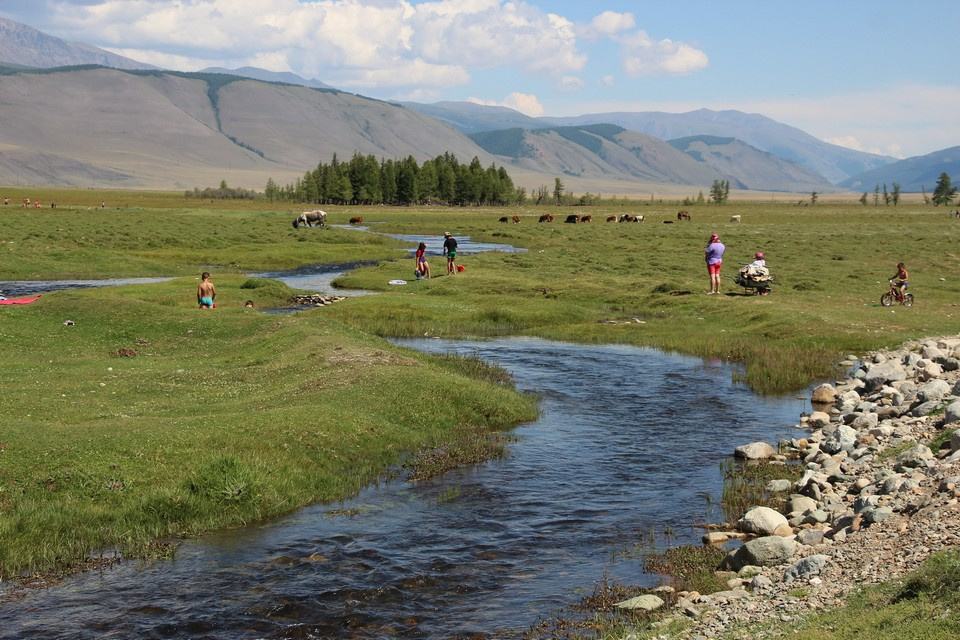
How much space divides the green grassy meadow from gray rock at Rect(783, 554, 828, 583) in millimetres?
9576

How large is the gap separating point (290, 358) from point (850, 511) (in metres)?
18.3

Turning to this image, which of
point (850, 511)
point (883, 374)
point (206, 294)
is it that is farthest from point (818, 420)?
point (206, 294)

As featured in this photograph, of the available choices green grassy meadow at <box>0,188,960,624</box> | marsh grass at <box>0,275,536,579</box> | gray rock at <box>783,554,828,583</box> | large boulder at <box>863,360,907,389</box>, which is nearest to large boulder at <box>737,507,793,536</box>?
gray rock at <box>783,554,828,583</box>

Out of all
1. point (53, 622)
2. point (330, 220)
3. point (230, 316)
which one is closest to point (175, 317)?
point (230, 316)

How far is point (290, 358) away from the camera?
29.1 metres

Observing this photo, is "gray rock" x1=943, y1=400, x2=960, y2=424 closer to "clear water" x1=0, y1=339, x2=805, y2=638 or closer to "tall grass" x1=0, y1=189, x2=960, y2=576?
"clear water" x1=0, y1=339, x2=805, y2=638

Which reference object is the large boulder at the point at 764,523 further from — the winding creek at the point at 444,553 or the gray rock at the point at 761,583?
the gray rock at the point at 761,583

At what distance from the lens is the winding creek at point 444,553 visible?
1335 centimetres

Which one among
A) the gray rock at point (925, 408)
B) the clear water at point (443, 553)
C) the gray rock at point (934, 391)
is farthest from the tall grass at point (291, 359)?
the gray rock at point (925, 408)

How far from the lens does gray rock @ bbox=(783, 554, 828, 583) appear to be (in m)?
13.2

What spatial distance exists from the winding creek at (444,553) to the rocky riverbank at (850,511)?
1.57 m

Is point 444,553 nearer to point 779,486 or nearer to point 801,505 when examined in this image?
point 801,505

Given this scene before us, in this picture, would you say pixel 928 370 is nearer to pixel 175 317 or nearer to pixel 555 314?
pixel 555 314

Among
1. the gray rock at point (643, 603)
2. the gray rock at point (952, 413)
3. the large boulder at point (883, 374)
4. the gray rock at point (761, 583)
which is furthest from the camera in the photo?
the large boulder at point (883, 374)
